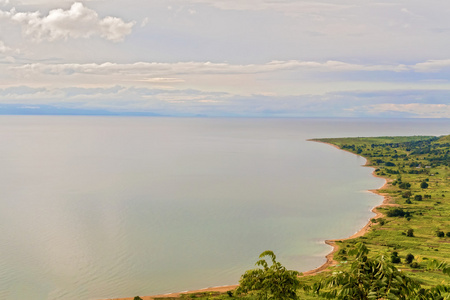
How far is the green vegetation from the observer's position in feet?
29.1

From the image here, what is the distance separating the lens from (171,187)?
10550 cm

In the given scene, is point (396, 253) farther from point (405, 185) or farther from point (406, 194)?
point (405, 185)

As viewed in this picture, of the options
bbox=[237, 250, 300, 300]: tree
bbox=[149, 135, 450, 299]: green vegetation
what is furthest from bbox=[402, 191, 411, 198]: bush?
bbox=[237, 250, 300, 300]: tree

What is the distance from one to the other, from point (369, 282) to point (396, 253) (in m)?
51.9

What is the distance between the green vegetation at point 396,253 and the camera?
29.1 feet

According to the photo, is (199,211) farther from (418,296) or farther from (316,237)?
(418,296)

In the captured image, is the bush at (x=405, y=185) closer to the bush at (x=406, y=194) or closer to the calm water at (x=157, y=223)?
the calm water at (x=157, y=223)

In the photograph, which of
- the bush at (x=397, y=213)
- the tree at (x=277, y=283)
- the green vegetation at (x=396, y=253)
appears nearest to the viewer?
the green vegetation at (x=396, y=253)

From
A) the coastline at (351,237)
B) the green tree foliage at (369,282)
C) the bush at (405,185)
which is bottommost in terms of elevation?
the coastline at (351,237)

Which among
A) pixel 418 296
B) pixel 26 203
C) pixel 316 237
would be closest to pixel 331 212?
pixel 316 237

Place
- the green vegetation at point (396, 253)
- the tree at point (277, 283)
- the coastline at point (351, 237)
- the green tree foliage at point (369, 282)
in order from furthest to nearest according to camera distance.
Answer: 1. the coastline at point (351, 237)
2. the tree at point (277, 283)
3. the green vegetation at point (396, 253)
4. the green tree foliage at point (369, 282)

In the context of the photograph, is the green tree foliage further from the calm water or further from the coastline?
the calm water

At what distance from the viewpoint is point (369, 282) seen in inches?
351

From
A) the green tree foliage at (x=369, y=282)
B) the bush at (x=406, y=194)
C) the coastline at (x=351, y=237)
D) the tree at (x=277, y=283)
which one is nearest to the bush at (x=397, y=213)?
the coastline at (x=351, y=237)
